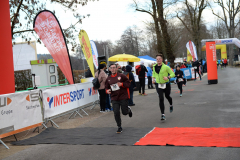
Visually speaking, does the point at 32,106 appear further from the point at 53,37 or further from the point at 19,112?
the point at 53,37

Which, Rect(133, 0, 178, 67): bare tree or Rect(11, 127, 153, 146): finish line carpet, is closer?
Rect(11, 127, 153, 146): finish line carpet

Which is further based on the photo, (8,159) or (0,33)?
(0,33)

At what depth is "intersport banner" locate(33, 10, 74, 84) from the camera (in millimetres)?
10953

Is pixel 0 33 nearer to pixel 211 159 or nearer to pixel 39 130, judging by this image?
pixel 39 130

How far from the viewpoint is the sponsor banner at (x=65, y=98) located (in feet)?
29.9

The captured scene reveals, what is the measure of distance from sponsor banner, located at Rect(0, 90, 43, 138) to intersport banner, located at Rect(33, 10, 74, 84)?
3.19 m

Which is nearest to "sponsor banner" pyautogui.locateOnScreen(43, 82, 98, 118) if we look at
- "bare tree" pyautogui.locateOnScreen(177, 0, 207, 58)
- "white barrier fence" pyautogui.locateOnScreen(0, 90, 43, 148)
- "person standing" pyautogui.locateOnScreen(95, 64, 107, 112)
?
"white barrier fence" pyautogui.locateOnScreen(0, 90, 43, 148)

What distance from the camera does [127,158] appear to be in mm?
5164

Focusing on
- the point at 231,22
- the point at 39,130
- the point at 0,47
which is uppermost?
the point at 231,22

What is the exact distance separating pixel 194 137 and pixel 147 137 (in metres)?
1.11

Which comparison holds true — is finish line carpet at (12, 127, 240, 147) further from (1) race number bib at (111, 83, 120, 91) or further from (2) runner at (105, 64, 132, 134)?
(1) race number bib at (111, 83, 120, 91)

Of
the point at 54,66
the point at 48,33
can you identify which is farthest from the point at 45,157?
the point at 54,66

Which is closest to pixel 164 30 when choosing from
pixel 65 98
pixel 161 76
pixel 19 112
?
pixel 65 98

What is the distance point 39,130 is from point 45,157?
3.55m
